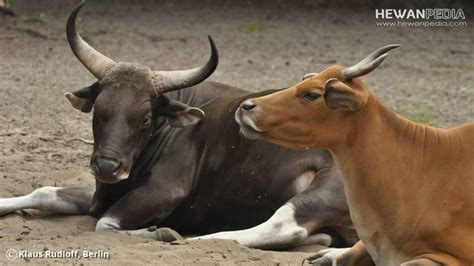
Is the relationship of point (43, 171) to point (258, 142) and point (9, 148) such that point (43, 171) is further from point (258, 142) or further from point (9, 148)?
point (258, 142)

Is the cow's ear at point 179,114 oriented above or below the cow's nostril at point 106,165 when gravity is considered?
above

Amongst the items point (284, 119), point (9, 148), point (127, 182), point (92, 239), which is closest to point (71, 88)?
point (9, 148)

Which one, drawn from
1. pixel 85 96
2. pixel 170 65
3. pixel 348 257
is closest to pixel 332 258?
pixel 348 257

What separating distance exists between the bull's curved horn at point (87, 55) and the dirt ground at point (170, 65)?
1.05m


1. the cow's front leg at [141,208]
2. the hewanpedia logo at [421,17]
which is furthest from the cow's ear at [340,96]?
the hewanpedia logo at [421,17]

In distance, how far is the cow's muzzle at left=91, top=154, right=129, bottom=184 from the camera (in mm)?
7707

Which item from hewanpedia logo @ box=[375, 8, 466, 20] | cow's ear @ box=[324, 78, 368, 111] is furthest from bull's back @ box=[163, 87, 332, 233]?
hewanpedia logo @ box=[375, 8, 466, 20]

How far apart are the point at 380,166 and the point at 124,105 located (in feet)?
6.96

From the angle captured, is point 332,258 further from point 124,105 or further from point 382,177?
point 124,105

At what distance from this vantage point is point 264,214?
8047 mm

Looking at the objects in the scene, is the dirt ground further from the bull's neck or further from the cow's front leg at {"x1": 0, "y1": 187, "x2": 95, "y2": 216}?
the bull's neck

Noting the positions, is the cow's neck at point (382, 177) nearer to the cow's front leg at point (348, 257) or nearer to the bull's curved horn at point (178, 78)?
the cow's front leg at point (348, 257)

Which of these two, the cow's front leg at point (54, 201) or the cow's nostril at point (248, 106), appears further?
the cow's front leg at point (54, 201)

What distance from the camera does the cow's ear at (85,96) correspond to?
321 inches
